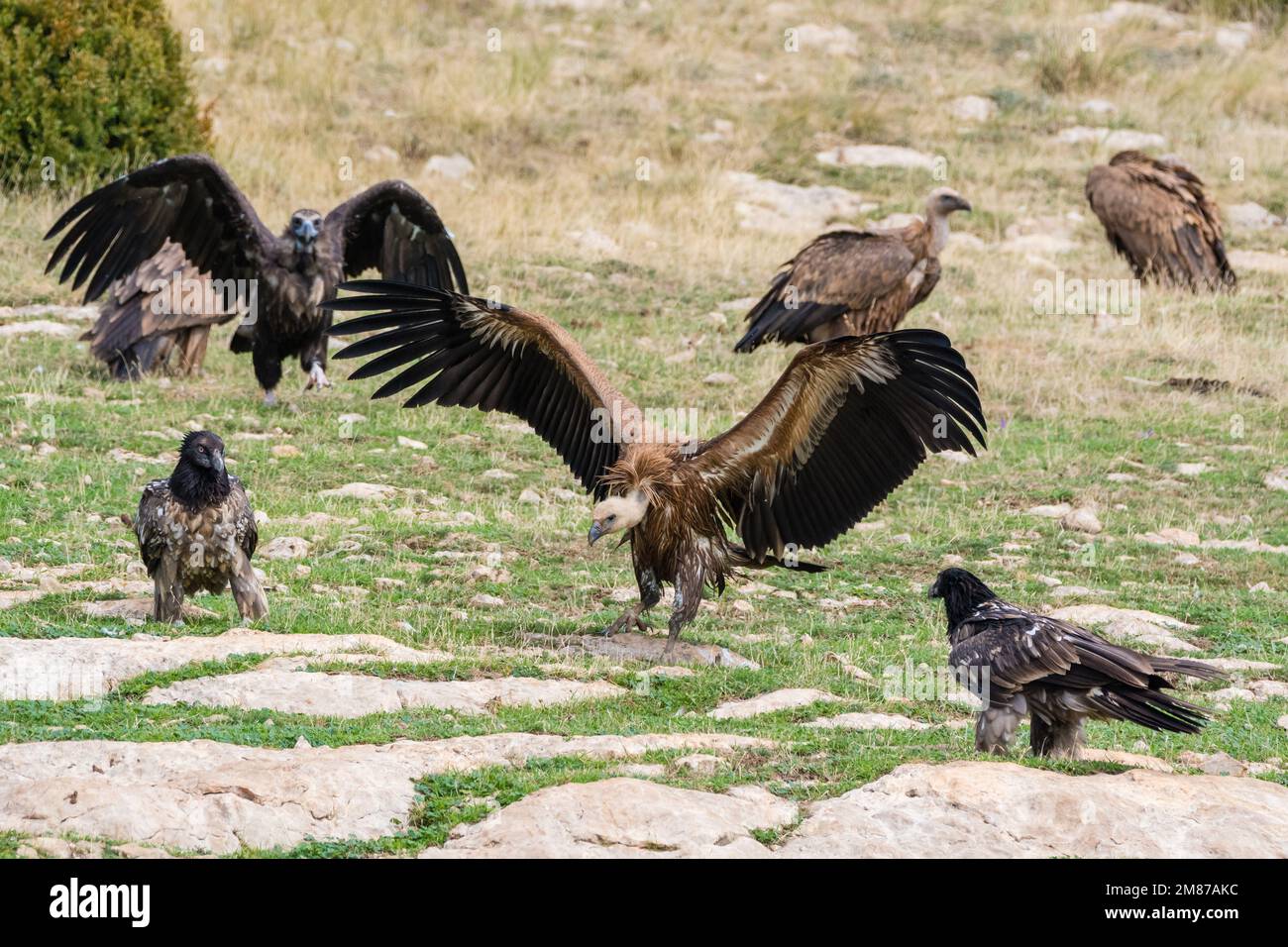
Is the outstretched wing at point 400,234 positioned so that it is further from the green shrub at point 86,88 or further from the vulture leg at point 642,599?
the vulture leg at point 642,599

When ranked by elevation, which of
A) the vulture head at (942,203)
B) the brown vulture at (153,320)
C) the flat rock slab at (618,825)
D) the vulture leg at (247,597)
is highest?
the vulture head at (942,203)

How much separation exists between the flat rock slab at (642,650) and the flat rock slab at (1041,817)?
2577 mm

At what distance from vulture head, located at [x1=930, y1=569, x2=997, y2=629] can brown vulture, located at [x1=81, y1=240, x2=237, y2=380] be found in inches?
313

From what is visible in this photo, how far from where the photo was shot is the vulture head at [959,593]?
307 inches

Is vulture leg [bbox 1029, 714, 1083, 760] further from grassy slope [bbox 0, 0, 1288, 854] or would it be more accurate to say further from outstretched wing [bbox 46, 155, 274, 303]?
outstretched wing [bbox 46, 155, 274, 303]

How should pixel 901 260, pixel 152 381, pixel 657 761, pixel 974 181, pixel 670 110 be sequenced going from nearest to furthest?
pixel 657 761, pixel 152 381, pixel 901 260, pixel 974 181, pixel 670 110

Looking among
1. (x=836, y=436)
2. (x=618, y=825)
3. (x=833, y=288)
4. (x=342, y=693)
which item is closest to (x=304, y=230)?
(x=833, y=288)

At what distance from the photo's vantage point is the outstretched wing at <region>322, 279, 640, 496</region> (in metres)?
9.20

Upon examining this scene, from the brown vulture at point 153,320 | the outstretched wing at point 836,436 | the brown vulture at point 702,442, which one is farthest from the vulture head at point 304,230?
the outstretched wing at point 836,436

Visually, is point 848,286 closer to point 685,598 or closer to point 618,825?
point 685,598

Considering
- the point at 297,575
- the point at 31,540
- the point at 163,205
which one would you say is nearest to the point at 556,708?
the point at 297,575

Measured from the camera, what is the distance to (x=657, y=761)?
20.7 feet

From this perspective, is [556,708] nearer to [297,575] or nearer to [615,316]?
[297,575]

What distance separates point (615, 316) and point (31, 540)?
27.3 feet
